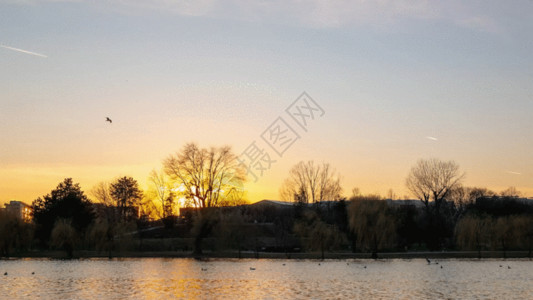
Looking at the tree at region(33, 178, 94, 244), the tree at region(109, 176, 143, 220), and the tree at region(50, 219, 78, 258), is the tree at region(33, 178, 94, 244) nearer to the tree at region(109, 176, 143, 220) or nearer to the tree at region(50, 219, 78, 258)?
the tree at region(50, 219, 78, 258)

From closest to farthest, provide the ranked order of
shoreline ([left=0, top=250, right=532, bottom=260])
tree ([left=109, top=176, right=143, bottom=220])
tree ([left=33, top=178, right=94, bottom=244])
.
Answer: shoreline ([left=0, top=250, right=532, bottom=260]), tree ([left=33, top=178, right=94, bottom=244]), tree ([left=109, top=176, right=143, bottom=220])

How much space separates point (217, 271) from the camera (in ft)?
152

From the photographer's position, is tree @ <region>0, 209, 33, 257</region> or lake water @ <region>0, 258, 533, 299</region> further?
tree @ <region>0, 209, 33, 257</region>

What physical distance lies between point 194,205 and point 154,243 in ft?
28.9

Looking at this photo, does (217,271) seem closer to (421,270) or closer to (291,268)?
(291,268)

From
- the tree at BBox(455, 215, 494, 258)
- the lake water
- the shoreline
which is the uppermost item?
the tree at BBox(455, 215, 494, 258)

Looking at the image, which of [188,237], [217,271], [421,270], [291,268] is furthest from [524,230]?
[188,237]

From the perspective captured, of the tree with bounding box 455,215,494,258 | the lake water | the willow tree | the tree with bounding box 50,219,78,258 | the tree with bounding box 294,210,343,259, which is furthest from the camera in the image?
the tree with bounding box 50,219,78,258

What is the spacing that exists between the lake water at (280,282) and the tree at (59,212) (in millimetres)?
29235

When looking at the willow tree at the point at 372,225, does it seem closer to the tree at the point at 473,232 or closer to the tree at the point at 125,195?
the tree at the point at 473,232

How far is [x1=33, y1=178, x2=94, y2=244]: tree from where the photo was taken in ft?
250

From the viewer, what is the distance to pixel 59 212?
255ft

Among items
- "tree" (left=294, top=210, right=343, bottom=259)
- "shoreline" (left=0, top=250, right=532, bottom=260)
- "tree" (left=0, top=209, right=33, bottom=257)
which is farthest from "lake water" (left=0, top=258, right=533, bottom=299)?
"tree" (left=0, top=209, right=33, bottom=257)

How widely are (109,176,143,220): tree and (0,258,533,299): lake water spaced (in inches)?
2412
